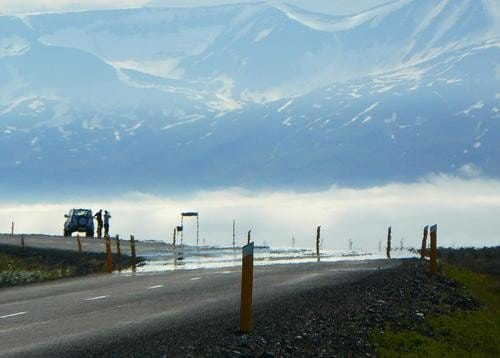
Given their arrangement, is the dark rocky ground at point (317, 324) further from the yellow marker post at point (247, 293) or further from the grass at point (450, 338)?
the grass at point (450, 338)

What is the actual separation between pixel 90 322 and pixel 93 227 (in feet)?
221

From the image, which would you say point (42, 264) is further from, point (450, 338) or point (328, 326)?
point (328, 326)

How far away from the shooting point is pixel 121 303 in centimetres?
2092

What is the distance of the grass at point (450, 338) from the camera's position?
16781 mm

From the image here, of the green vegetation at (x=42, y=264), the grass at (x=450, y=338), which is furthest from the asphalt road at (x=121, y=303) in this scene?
the green vegetation at (x=42, y=264)

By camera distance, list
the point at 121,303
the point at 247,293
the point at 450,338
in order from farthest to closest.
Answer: the point at 121,303
the point at 450,338
the point at 247,293

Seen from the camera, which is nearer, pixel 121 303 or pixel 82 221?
pixel 121 303

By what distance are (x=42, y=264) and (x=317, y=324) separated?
3482 cm

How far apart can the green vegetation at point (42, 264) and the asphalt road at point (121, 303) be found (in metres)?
9.48

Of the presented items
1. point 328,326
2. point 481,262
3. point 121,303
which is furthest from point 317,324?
point 481,262

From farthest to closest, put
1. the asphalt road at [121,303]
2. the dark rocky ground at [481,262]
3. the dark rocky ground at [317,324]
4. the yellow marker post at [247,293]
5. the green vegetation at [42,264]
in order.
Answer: the dark rocky ground at [481,262]
the green vegetation at [42,264]
the yellow marker post at [247,293]
the asphalt road at [121,303]
the dark rocky ground at [317,324]

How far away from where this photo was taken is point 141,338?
15.2 m

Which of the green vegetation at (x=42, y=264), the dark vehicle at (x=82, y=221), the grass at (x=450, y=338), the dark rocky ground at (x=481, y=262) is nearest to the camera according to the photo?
the grass at (x=450, y=338)

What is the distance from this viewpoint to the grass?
16781 mm
